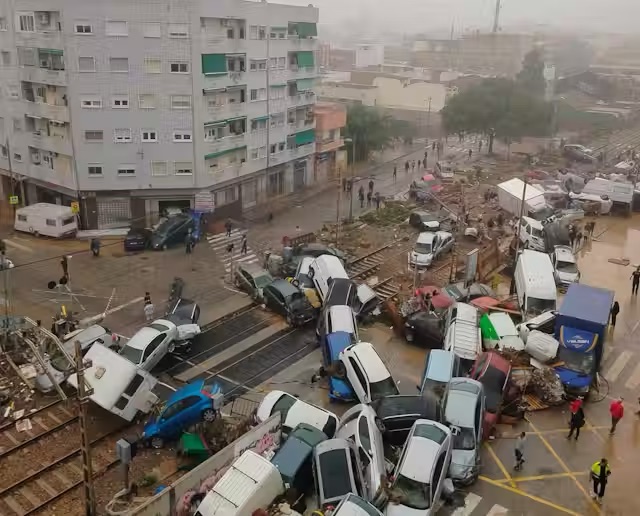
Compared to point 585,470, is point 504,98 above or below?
above

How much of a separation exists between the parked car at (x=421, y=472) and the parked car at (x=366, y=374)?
2.64 meters

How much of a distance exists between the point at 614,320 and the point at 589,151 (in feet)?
113

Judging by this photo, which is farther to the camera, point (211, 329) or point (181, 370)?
point (211, 329)

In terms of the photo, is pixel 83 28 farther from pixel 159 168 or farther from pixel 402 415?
pixel 402 415

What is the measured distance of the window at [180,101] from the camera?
29.2 metres

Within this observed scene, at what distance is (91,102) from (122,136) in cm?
188

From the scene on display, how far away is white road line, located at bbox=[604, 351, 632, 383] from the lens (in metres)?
17.6

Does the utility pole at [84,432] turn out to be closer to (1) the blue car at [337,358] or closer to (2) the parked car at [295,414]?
(2) the parked car at [295,414]

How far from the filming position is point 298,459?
482 inches

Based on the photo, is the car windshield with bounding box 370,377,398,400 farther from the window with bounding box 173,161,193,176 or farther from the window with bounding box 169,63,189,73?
the window with bounding box 169,63,189,73

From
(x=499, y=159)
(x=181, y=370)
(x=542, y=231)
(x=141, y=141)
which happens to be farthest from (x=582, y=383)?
(x=499, y=159)

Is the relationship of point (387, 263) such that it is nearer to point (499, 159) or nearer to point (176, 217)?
point (176, 217)

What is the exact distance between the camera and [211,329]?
66.3ft

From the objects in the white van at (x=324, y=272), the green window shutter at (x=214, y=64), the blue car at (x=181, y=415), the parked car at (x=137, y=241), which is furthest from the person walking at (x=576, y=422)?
the green window shutter at (x=214, y=64)
